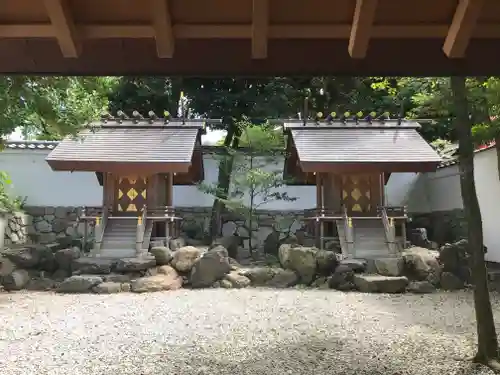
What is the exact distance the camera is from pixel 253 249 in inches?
458

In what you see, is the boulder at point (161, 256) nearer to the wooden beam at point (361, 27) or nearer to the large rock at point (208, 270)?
the large rock at point (208, 270)

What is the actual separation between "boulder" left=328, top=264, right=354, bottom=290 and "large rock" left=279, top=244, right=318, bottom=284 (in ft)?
1.36

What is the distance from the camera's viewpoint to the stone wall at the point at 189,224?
12.7m

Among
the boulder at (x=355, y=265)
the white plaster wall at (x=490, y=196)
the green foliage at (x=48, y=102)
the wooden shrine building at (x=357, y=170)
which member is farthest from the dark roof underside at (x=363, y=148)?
the green foliage at (x=48, y=102)

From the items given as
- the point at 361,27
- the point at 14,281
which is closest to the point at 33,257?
the point at 14,281

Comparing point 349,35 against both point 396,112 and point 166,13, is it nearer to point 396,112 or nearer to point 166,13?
point 166,13

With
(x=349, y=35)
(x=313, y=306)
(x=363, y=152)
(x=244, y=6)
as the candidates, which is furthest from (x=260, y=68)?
(x=363, y=152)

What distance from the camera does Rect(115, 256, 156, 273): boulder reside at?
29.0 ft

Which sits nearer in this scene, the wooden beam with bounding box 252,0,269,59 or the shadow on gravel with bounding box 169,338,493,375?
the wooden beam with bounding box 252,0,269,59

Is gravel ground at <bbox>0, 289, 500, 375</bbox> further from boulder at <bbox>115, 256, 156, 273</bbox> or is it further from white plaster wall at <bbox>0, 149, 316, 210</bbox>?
white plaster wall at <bbox>0, 149, 316, 210</bbox>

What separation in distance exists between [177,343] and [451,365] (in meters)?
2.60

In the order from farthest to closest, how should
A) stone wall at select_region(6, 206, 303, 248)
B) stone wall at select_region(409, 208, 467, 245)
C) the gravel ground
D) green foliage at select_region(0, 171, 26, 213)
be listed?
stone wall at select_region(6, 206, 303, 248)
stone wall at select_region(409, 208, 467, 245)
green foliage at select_region(0, 171, 26, 213)
the gravel ground

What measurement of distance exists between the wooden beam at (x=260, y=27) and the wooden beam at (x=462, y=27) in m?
0.89

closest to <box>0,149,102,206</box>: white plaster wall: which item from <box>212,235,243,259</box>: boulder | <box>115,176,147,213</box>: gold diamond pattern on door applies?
<box>115,176,147,213</box>: gold diamond pattern on door
